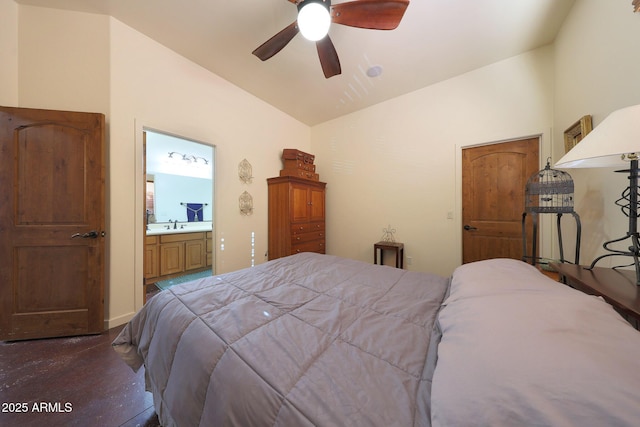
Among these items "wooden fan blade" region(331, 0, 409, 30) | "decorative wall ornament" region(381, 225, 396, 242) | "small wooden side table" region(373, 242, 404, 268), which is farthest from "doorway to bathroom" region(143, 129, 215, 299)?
"decorative wall ornament" region(381, 225, 396, 242)

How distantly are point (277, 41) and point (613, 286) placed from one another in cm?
248

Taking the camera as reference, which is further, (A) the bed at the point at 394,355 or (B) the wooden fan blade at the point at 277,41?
(B) the wooden fan blade at the point at 277,41

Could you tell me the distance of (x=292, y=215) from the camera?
325 centimetres

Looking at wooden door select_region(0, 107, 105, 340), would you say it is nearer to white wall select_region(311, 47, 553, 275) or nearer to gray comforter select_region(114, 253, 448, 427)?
gray comforter select_region(114, 253, 448, 427)

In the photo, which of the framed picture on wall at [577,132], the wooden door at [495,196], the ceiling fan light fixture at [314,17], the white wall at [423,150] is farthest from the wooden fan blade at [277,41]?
the wooden door at [495,196]

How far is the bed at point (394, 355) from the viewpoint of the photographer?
0.41m

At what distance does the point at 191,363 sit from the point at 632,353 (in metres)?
1.20

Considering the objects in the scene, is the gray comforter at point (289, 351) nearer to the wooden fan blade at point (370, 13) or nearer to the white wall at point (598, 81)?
the white wall at point (598, 81)

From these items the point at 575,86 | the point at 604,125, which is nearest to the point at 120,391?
the point at 604,125

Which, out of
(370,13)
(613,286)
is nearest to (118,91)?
(370,13)

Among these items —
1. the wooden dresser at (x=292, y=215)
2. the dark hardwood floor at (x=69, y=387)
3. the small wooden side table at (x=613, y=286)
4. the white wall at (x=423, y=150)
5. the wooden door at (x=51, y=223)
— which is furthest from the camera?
the wooden dresser at (x=292, y=215)

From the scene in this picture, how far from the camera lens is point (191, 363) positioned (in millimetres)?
793

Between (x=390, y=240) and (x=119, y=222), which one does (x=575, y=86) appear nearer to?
(x=390, y=240)

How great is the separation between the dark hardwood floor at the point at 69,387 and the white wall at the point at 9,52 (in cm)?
214
